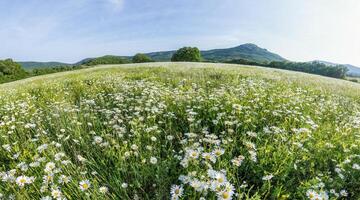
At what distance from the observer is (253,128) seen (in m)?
4.28

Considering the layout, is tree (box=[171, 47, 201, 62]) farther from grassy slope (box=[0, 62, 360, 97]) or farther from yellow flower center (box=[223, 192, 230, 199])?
yellow flower center (box=[223, 192, 230, 199])

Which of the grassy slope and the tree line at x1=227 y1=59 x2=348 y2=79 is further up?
the grassy slope

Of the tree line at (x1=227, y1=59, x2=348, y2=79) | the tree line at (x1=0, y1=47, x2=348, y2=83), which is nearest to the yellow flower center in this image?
the tree line at (x1=0, y1=47, x2=348, y2=83)

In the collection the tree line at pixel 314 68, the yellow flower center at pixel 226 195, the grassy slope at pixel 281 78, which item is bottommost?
the tree line at pixel 314 68

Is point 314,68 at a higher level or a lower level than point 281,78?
lower

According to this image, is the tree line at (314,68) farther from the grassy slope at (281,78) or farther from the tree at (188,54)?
the grassy slope at (281,78)

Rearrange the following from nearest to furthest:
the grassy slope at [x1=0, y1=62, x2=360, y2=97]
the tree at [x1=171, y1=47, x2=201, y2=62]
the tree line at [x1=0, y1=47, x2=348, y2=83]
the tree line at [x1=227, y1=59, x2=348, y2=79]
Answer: the grassy slope at [x1=0, y1=62, x2=360, y2=97]
the tree line at [x1=0, y1=47, x2=348, y2=83]
the tree at [x1=171, y1=47, x2=201, y2=62]
the tree line at [x1=227, y1=59, x2=348, y2=79]

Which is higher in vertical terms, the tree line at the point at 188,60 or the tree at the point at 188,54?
the tree at the point at 188,54

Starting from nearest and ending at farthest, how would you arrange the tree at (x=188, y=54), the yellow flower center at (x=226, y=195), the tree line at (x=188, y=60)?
the yellow flower center at (x=226, y=195) < the tree line at (x=188, y=60) < the tree at (x=188, y=54)

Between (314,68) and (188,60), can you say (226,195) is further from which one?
(314,68)

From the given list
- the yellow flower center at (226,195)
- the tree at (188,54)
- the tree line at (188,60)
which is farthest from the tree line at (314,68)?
the yellow flower center at (226,195)

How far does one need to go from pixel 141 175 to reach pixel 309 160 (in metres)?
2.17

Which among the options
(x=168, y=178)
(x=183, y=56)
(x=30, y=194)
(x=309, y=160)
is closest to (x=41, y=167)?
(x=30, y=194)

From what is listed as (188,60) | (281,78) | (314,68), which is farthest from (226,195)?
(314,68)
